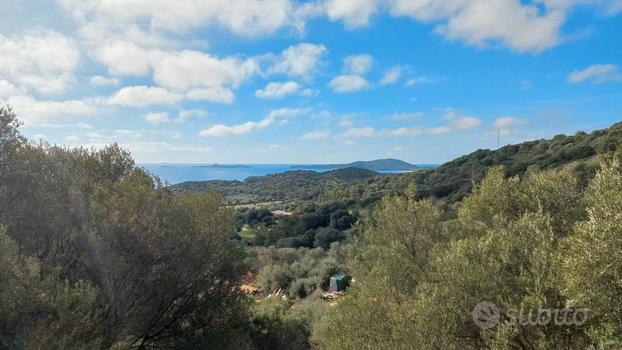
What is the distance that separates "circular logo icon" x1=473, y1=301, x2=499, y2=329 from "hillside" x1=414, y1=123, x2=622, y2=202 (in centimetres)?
3751

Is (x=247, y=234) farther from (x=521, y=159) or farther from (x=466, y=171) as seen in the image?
(x=521, y=159)

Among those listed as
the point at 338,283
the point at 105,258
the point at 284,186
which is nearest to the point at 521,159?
the point at 338,283

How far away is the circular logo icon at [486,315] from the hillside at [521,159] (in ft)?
123

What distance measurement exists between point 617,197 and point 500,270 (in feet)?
9.50

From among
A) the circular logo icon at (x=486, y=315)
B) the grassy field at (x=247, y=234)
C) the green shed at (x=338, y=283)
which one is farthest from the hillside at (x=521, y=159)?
the circular logo icon at (x=486, y=315)

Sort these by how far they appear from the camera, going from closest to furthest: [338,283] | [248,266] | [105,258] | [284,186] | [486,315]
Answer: [486,315], [105,258], [248,266], [338,283], [284,186]

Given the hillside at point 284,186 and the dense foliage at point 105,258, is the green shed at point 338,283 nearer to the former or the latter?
the dense foliage at point 105,258

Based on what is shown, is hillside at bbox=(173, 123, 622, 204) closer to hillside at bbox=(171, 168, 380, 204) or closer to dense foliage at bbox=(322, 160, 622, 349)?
hillside at bbox=(171, 168, 380, 204)

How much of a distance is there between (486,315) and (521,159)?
72660mm

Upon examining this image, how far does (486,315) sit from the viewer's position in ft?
28.7

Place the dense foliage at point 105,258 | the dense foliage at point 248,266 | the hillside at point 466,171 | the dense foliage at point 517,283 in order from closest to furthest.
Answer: the dense foliage at point 517,283 < the dense foliage at point 248,266 < the dense foliage at point 105,258 < the hillside at point 466,171

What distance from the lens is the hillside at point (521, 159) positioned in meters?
54.2

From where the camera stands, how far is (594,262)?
680cm

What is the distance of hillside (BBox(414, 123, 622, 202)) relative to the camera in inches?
2133
